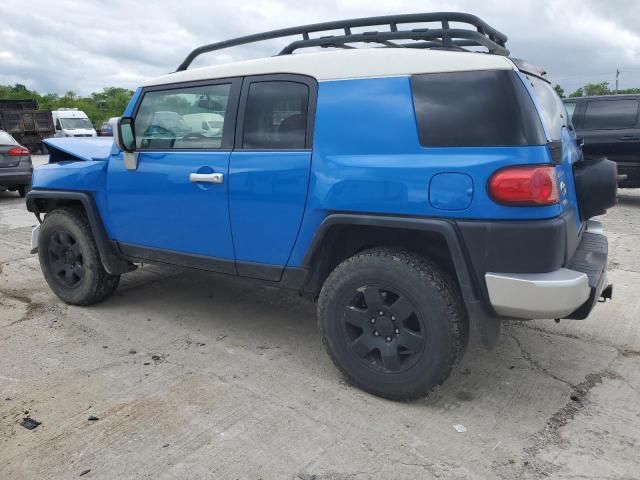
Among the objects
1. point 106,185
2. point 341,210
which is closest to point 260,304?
point 106,185

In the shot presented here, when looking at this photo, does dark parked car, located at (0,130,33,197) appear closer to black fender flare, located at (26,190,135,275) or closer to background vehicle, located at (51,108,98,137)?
black fender flare, located at (26,190,135,275)

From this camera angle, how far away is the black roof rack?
9.53ft

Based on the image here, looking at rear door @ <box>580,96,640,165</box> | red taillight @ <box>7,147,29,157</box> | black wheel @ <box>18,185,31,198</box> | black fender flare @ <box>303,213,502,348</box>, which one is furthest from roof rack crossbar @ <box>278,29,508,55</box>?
black wheel @ <box>18,185,31,198</box>

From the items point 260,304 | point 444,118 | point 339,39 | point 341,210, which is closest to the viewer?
point 444,118

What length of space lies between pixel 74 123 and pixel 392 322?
28.7 meters

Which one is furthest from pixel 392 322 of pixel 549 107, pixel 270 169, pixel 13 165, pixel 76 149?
pixel 13 165

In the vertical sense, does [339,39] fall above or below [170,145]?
above

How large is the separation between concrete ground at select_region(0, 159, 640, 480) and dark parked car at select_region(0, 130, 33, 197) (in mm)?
6870

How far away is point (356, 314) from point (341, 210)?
1.88 ft

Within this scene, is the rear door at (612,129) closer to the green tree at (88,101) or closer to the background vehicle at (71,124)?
the background vehicle at (71,124)

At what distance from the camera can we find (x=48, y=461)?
246 centimetres

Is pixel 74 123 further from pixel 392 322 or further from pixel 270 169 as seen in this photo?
pixel 392 322

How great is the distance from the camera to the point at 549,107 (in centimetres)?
298

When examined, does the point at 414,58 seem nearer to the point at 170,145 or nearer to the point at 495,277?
the point at 495,277
